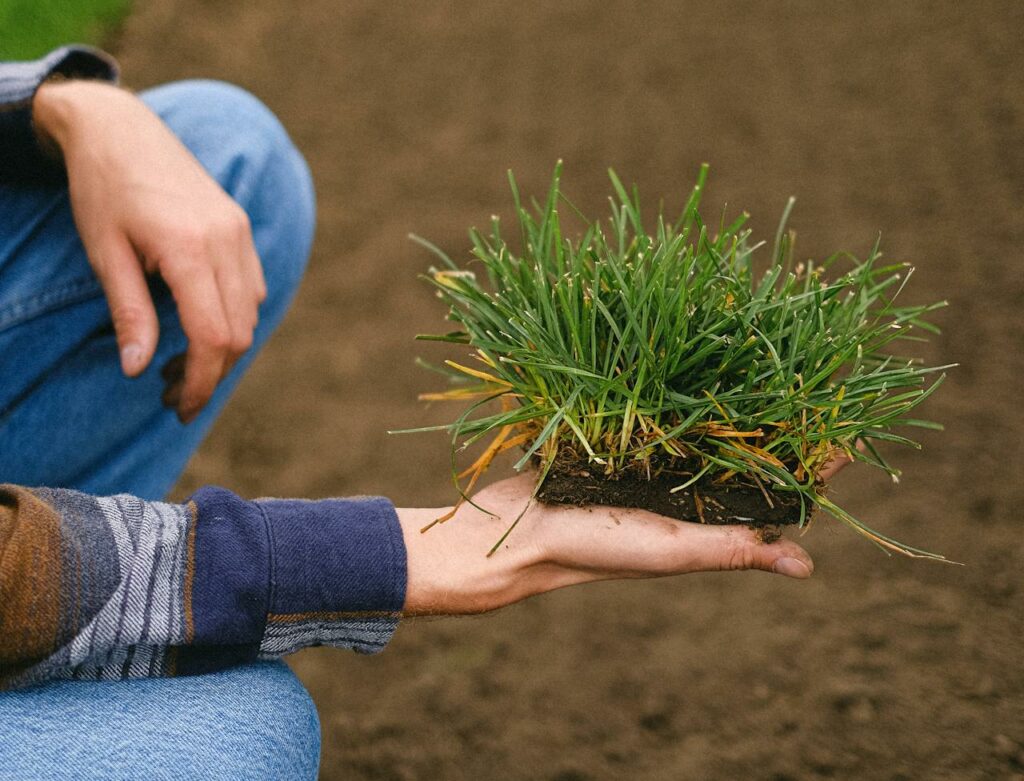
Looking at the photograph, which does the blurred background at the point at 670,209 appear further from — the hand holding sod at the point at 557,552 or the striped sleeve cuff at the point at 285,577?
the striped sleeve cuff at the point at 285,577

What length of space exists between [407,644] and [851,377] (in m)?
1.09

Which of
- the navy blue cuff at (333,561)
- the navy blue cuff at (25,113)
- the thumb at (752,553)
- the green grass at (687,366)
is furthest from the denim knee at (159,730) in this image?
the navy blue cuff at (25,113)

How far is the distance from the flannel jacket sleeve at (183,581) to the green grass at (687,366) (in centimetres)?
21

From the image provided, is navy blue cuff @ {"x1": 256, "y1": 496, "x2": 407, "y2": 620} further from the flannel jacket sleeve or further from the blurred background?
the blurred background

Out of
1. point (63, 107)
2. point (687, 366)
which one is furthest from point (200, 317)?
point (687, 366)

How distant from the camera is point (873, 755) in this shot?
1398 millimetres

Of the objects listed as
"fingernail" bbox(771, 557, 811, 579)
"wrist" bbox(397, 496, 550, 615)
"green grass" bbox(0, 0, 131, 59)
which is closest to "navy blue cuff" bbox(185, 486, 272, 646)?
"wrist" bbox(397, 496, 550, 615)

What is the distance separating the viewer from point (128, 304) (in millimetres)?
1274

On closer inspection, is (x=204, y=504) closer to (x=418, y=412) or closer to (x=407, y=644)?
(x=407, y=644)

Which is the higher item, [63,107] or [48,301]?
[63,107]

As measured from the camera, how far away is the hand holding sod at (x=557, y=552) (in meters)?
1.11

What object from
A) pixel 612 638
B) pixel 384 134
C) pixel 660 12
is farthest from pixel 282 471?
pixel 660 12

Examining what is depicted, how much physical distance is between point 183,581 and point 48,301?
1.93ft

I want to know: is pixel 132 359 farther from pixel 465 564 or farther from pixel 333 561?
pixel 465 564
